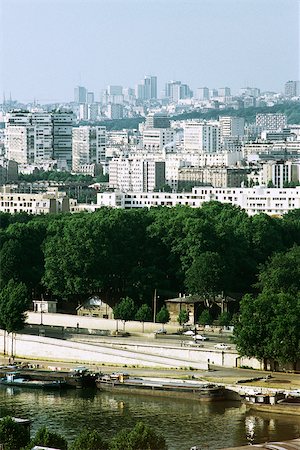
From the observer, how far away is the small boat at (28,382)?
55.1 feet

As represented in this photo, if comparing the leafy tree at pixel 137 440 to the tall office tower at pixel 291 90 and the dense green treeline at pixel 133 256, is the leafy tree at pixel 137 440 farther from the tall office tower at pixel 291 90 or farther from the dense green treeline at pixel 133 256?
the tall office tower at pixel 291 90

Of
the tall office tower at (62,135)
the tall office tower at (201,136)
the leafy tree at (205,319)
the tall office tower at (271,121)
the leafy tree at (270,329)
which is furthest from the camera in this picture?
the tall office tower at (271,121)

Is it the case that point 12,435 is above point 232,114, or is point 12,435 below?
below

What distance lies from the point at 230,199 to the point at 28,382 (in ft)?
78.5

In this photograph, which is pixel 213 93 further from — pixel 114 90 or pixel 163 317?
pixel 163 317

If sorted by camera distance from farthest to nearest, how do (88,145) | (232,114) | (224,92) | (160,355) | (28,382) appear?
1. (224,92)
2. (232,114)
3. (88,145)
4. (160,355)
5. (28,382)

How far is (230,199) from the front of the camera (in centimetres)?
4050

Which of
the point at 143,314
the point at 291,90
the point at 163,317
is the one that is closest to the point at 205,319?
the point at 163,317

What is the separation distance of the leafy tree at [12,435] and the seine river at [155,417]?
1.44m

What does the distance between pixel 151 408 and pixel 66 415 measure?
81cm

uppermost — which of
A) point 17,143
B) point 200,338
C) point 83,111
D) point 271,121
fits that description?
point 83,111

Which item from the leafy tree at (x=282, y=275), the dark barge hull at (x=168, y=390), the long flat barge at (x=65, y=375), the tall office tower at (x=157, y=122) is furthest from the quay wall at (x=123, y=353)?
the tall office tower at (x=157, y=122)

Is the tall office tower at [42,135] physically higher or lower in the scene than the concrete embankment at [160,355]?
higher

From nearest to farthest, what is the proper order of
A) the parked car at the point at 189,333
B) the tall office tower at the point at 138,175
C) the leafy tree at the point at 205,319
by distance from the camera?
the parked car at the point at 189,333, the leafy tree at the point at 205,319, the tall office tower at the point at 138,175
